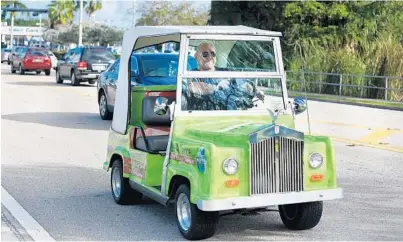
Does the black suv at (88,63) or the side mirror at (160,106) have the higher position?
the side mirror at (160,106)

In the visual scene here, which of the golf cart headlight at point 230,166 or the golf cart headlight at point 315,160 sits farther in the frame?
the golf cart headlight at point 315,160

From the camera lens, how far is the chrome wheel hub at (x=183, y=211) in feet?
23.7

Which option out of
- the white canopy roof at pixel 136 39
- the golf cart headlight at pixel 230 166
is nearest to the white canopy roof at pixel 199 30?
the white canopy roof at pixel 136 39

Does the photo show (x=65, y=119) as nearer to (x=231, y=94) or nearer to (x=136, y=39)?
(x=136, y=39)

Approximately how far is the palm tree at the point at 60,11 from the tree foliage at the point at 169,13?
29.2 m

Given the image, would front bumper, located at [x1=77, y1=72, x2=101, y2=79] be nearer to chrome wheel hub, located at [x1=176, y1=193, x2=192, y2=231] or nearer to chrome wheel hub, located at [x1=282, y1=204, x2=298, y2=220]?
chrome wheel hub, located at [x1=282, y1=204, x2=298, y2=220]

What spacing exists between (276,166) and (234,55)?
5.48 ft

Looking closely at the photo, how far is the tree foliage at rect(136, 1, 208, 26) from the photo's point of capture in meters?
67.1

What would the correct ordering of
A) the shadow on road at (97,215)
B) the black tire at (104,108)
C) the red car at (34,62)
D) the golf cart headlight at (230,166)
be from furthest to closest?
the red car at (34,62) → the black tire at (104,108) → the shadow on road at (97,215) → the golf cart headlight at (230,166)

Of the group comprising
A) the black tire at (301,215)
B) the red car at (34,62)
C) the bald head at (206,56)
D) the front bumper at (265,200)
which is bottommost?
the red car at (34,62)

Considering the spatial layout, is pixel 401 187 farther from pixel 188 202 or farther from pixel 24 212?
pixel 24 212

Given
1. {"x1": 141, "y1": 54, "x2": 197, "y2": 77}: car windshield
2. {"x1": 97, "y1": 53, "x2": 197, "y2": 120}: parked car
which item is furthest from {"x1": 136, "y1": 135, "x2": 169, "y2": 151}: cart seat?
{"x1": 141, "y1": 54, "x2": 197, "y2": 77}: car windshield

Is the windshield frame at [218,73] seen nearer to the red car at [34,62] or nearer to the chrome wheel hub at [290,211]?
the chrome wheel hub at [290,211]

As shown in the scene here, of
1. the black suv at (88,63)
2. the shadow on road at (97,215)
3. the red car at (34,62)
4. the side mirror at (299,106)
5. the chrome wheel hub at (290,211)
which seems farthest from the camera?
the red car at (34,62)
